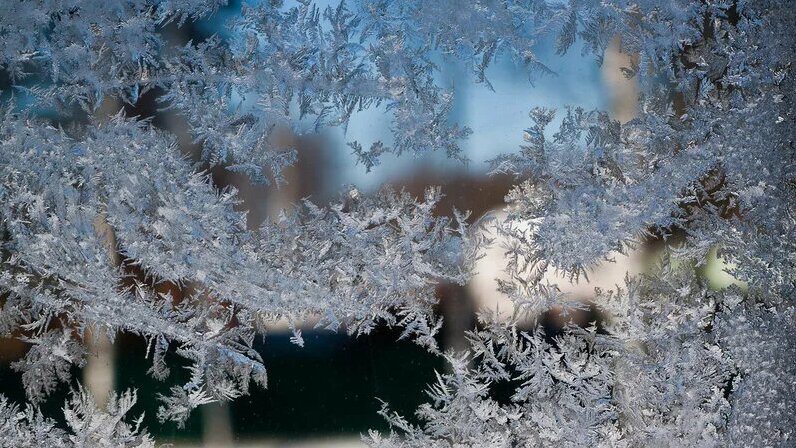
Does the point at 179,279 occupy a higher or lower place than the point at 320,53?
lower

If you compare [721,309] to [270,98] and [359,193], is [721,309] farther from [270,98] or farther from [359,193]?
[270,98]

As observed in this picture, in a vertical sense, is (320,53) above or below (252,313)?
above

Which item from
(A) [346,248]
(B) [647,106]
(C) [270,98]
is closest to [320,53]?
(C) [270,98]

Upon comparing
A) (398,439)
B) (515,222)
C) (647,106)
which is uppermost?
Answer: (647,106)

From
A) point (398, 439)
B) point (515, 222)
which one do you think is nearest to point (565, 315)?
point (515, 222)

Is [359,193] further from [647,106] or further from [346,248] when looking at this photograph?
[647,106]

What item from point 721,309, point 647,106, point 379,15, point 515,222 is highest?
point 379,15
